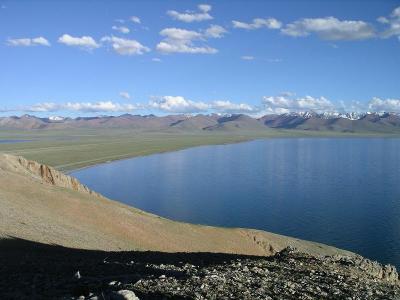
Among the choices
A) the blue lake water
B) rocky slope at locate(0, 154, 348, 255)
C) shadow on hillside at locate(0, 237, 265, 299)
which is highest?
shadow on hillside at locate(0, 237, 265, 299)

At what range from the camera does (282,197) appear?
87.3 m

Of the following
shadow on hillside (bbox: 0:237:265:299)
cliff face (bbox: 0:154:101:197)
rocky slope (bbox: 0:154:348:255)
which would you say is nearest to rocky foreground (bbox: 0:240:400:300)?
shadow on hillside (bbox: 0:237:265:299)

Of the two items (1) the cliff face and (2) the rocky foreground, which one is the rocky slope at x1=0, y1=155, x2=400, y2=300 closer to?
(2) the rocky foreground

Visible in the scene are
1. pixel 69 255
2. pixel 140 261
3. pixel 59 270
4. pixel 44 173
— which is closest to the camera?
pixel 59 270

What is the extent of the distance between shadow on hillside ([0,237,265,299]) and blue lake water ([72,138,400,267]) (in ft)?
122

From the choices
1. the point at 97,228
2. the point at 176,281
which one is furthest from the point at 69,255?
the point at 97,228

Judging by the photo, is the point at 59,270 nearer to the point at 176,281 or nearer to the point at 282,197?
the point at 176,281

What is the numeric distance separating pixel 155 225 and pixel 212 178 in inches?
2692

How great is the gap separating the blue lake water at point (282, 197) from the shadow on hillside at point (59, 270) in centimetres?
3723

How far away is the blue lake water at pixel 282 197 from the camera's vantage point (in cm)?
6397

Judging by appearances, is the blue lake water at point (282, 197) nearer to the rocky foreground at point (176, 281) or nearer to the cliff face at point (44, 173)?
the cliff face at point (44, 173)

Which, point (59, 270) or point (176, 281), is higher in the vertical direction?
point (176, 281)

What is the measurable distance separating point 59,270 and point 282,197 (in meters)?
68.5

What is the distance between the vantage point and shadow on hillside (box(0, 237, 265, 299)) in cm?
1762
